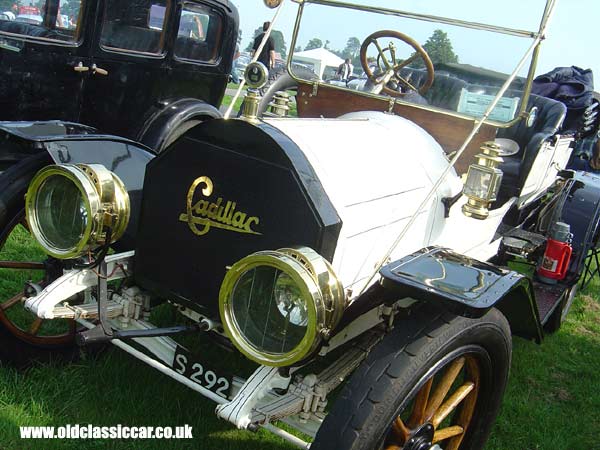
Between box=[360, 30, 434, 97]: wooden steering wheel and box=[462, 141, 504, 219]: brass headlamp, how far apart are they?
2.52 feet

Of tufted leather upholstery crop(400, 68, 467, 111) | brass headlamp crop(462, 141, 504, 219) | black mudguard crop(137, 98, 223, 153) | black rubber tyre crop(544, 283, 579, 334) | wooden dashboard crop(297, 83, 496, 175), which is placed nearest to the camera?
brass headlamp crop(462, 141, 504, 219)

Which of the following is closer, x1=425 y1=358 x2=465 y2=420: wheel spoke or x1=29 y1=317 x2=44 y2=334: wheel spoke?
x1=425 y1=358 x2=465 y2=420: wheel spoke

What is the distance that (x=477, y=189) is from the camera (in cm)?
228

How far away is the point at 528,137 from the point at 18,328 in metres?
3.15

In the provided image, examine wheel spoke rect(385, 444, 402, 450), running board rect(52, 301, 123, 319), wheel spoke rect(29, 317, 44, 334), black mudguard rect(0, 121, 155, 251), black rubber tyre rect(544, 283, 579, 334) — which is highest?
black mudguard rect(0, 121, 155, 251)

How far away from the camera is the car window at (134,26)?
4398mm

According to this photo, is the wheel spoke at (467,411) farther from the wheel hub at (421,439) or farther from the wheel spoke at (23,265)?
the wheel spoke at (23,265)

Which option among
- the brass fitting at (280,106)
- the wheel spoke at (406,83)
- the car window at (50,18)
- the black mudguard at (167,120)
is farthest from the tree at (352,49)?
the car window at (50,18)

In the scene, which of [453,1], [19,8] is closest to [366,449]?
[453,1]

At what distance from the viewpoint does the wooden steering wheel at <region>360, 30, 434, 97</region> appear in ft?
9.59

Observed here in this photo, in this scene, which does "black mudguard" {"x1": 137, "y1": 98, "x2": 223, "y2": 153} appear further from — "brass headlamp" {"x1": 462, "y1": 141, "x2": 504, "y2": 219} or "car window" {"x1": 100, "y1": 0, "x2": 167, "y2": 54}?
"brass headlamp" {"x1": 462, "y1": 141, "x2": 504, "y2": 219}

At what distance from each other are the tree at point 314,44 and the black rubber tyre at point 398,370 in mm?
1886

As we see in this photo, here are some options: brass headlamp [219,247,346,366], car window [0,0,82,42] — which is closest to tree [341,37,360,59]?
brass headlamp [219,247,346,366]

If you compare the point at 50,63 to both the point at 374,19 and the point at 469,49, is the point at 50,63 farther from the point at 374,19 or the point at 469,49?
the point at 469,49
